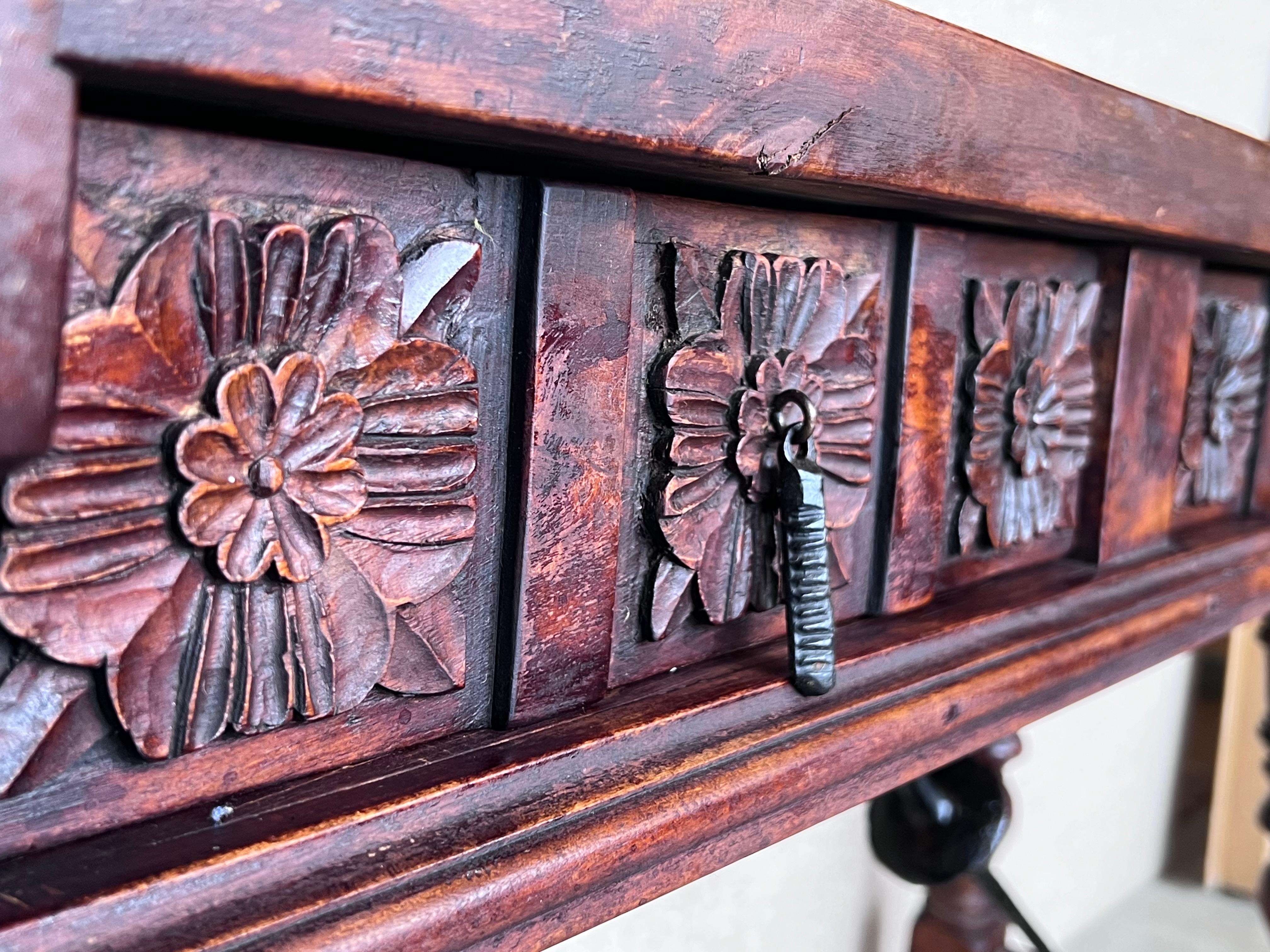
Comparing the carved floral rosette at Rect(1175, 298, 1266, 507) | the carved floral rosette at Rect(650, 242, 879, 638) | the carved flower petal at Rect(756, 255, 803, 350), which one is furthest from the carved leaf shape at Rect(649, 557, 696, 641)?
the carved floral rosette at Rect(1175, 298, 1266, 507)

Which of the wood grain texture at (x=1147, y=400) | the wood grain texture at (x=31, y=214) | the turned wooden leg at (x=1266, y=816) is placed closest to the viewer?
the wood grain texture at (x=31, y=214)

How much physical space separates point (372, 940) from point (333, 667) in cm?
8

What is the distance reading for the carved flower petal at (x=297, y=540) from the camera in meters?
0.32

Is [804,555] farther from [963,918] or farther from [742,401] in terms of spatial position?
[963,918]

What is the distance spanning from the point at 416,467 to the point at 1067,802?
1223 millimetres

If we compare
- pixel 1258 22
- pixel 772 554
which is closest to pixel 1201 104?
pixel 1258 22

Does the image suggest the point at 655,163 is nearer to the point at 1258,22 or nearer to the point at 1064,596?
the point at 1064,596

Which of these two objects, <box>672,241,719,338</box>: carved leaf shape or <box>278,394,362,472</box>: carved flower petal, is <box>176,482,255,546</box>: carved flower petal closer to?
<box>278,394,362,472</box>: carved flower petal

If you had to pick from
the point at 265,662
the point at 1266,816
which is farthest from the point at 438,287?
the point at 1266,816

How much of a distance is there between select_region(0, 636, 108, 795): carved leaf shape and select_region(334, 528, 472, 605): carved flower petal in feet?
0.28

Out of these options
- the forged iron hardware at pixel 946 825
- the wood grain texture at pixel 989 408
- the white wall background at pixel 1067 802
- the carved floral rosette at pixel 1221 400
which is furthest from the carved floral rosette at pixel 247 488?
the carved floral rosette at pixel 1221 400

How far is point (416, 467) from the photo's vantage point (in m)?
0.35

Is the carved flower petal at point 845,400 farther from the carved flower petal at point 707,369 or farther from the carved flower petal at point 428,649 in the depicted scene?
the carved flower petal at point 428,649

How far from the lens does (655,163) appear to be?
368 mm
